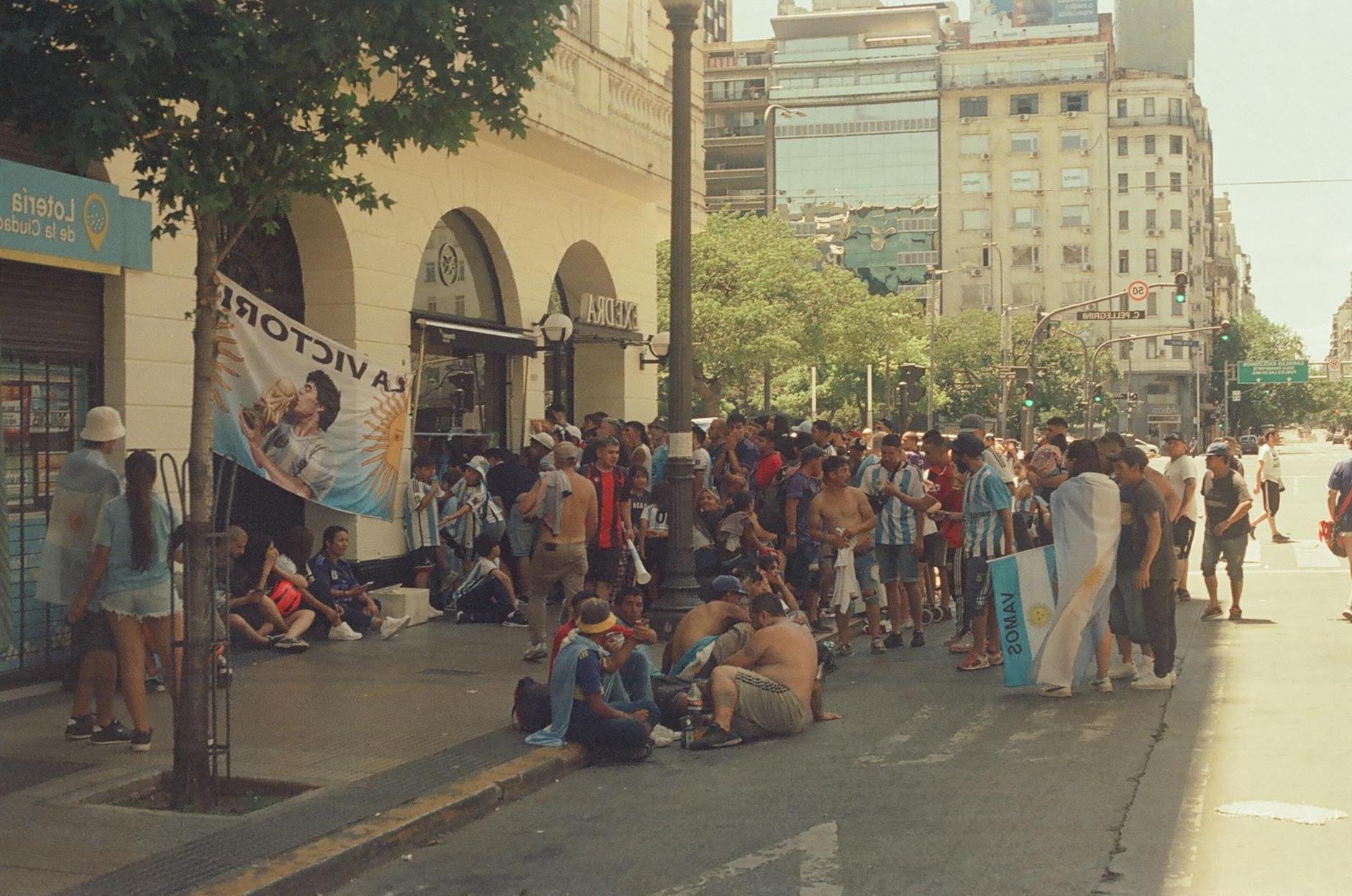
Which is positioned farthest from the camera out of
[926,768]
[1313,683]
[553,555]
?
[553,555]

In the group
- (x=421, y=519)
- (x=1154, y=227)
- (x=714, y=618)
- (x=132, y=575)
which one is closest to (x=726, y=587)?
(x=714, y=618)

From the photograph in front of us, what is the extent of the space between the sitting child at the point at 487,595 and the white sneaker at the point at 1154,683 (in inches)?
219

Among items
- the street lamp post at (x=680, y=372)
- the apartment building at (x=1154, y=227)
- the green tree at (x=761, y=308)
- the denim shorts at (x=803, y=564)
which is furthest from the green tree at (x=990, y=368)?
the street lamp post at (x=680, y=372)

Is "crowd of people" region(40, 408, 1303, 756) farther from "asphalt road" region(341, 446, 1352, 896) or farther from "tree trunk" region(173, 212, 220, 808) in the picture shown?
"asphalt road" region(341, 446, 1352, 896)

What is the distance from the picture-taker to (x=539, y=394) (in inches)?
755

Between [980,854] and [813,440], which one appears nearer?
[980,854]

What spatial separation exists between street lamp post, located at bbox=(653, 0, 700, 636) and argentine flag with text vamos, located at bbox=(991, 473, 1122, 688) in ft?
10.3

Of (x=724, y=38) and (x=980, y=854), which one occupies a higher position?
(x=724, y=38)

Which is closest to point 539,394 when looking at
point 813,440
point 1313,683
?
point 813,440

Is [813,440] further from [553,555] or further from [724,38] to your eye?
[724,38]

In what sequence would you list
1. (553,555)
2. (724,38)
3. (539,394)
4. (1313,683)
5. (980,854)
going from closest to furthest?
(980,854), (1313,683), (553,555), (539,394), (724,38)

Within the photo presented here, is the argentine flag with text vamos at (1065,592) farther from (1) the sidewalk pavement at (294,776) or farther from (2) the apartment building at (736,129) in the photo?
(2) the apartment building at (736,129)

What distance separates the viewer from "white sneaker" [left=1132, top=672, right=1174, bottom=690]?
11.1m

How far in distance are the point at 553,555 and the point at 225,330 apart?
10.5 feet
